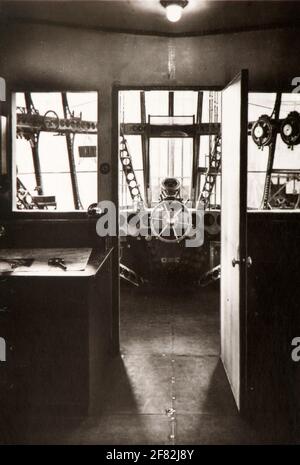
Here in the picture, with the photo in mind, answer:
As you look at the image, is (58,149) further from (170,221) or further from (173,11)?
(173,11)

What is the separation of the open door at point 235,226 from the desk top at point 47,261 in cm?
94

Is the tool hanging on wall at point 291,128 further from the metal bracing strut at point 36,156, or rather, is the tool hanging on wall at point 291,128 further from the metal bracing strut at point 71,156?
the metal bracing strut at point 36,156

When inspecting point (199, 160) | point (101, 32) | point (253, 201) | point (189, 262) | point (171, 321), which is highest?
point (101, 32)

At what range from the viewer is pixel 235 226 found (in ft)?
10.0

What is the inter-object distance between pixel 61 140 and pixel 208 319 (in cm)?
618

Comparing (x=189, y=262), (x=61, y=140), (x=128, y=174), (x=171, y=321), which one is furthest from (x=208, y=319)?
(x=61, y=140)

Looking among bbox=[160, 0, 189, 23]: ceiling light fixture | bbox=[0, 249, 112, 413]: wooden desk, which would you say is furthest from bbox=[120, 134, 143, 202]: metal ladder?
bbox=[0, 249, 112, 413]: wooden desk

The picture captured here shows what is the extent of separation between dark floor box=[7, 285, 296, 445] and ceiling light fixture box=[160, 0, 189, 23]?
2699 millimetres

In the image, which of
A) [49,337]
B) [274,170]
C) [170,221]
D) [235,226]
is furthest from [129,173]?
[49,337]

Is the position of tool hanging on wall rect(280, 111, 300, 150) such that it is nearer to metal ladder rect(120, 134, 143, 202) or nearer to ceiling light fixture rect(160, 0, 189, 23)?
metal ladder rect(120, 134, 143, 202)

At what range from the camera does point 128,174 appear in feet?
30.6

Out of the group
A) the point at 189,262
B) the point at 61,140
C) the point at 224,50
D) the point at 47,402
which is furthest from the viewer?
the point at 61,140

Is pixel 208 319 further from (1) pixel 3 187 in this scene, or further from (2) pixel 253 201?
(2) pixel 253 201

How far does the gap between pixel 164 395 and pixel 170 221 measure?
3490mm
